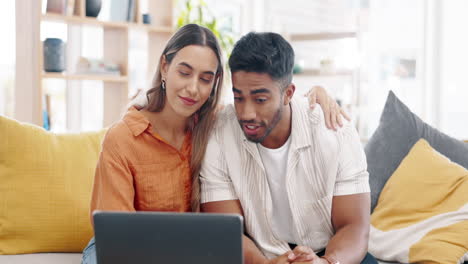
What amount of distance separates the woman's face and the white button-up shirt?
0.57 feet

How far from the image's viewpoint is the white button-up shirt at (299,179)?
171 centimetres

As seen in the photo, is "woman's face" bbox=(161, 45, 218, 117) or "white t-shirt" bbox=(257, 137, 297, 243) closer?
"woman's face" bbox=(161, 45, 218, 117)

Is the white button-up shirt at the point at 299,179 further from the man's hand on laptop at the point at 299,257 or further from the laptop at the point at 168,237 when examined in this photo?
the laptop at the point at 168,237

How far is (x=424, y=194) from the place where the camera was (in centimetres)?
Result: 202

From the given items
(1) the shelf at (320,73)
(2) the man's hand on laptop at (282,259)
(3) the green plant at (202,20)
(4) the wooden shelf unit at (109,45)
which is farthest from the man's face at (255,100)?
(1) the shelf at (320,73)

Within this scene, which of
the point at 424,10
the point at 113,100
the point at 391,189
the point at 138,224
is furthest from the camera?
the point at 424,10

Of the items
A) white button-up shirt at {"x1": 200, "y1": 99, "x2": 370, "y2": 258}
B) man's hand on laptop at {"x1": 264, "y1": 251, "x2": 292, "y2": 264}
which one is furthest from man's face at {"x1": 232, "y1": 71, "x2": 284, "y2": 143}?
man's hand on laptop at {"x1": 264, "y1": 251, "x2": 292, "y2": 264}

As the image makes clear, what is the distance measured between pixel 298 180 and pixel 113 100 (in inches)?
87.5

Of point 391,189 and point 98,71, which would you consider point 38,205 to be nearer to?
point 391,189

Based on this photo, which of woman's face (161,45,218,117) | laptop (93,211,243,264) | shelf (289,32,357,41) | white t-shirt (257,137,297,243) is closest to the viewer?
laptop (93,211,243,264)

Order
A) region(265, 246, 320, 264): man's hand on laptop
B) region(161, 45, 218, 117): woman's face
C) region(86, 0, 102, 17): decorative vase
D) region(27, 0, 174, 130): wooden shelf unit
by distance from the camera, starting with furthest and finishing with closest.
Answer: region(86, 0, 102, 17): decorative vase, region(27, 0, 174, 130): wooden shelf unit, region(161, 45, 218, 117): woman's face, region(265, 246, 320, 264): man's hand on laptop

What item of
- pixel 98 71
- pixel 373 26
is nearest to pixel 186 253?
pixel 98 71

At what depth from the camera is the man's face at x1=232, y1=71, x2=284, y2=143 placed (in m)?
1.62

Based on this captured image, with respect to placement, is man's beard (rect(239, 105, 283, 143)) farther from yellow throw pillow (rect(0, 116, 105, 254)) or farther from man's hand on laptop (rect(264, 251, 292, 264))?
yellow throw pillow (rect(0, 116, 105, 254))
